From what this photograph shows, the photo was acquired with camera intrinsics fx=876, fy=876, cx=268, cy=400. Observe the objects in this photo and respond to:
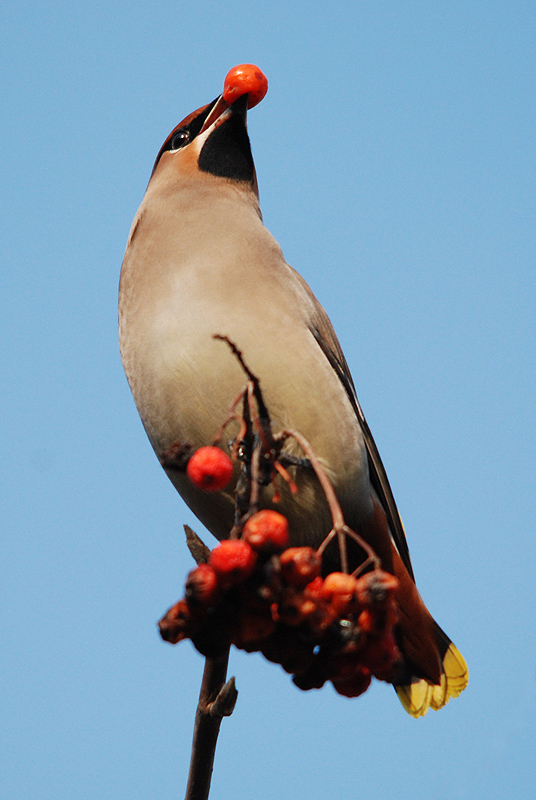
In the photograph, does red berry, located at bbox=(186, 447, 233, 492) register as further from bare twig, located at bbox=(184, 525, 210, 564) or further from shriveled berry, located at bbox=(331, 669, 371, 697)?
bare twig, located at bbox=(184, 525, 210, 564)

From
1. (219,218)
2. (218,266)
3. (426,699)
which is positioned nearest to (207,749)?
(426,699)

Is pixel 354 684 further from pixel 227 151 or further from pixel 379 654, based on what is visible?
pixel 227 151

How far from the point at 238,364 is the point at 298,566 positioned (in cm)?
111

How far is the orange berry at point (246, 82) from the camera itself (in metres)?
3.03

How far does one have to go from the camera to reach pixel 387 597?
1602 mm

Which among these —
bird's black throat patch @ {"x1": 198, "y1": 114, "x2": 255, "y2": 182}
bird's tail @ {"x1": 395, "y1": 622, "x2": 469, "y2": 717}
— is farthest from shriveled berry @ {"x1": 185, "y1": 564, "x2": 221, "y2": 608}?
bird's black throat patch @ {"x1": 198, "y1": 114, "x2": 255, "y2": 182}

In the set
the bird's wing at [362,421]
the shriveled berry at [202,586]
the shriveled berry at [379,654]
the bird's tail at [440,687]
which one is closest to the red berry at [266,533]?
the shriveled berry at [202,586]

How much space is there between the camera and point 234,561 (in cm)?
162

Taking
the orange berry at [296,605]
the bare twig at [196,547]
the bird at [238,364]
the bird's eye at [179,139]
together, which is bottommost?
the orange berry at [296,605]

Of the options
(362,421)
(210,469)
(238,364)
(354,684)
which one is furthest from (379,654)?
(362,421)

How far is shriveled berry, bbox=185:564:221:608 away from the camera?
165 cm

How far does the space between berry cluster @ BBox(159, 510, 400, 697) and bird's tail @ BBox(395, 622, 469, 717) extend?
1.37 metres

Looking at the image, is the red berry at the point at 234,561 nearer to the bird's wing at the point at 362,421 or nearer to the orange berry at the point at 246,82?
the bird's wing at the point at 362,421

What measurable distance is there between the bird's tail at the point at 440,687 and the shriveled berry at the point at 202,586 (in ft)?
5.47
